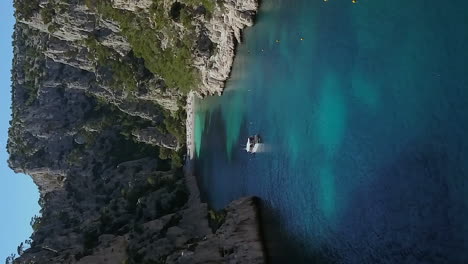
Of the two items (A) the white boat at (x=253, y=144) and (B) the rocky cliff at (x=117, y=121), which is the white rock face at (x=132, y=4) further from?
(A) the white boat at (x=253, y=144)

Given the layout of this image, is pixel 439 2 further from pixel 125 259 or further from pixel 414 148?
pixel 125 259

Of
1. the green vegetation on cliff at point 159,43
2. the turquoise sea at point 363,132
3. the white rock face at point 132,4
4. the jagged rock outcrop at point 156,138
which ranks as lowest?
the turquoise sea at point 363,132

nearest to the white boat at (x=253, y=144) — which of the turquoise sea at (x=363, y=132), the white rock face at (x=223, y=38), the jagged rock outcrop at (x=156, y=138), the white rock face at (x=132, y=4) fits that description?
the turquoise sea at (x=363, y=132)

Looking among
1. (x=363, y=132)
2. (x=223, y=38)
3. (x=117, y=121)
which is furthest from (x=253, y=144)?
(x=117, y=121)

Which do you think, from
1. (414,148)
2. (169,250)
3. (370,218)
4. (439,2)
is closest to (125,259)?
(169,250)

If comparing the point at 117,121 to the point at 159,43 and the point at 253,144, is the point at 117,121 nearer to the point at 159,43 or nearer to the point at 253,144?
the point at 159,43
